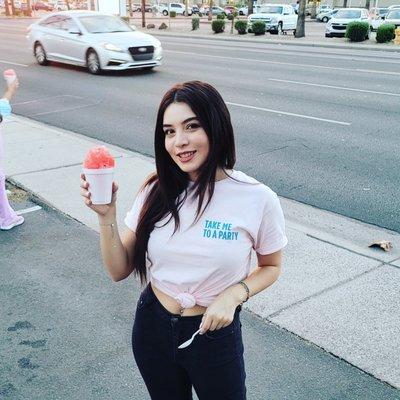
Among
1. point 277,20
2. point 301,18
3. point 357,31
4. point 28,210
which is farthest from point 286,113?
point 277,20

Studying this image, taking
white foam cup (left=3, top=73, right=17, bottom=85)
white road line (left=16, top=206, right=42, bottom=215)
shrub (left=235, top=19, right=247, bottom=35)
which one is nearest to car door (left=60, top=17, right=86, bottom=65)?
white road line (left=16, top=206, right=42, bottom=215)

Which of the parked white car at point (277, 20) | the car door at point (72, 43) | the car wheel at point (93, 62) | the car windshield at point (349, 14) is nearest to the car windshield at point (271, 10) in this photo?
the parked white car at point (277, 20)

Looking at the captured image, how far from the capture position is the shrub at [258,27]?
32500mm

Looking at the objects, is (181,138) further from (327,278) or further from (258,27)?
(258,27)

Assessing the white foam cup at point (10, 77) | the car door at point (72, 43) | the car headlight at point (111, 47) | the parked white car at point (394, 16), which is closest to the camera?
the white foam cup at point (10, 77)

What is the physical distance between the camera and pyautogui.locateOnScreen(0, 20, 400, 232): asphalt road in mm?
6441

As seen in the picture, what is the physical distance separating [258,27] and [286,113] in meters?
24.3

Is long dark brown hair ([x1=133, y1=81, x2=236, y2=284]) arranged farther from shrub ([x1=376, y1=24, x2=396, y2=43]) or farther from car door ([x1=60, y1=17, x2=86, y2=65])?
shrub ([x1=376, y1=24, x2=396, y2=43])

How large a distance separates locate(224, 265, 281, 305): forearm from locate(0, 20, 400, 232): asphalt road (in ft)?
12.2

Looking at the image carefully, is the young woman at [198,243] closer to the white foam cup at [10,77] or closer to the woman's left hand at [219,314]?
the woman's left hand at [219,314]

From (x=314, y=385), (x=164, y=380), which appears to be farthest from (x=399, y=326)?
(x=164, y=380)

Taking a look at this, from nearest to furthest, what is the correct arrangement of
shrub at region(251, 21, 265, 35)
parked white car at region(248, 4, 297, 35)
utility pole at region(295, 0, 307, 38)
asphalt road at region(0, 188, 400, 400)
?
asphalt road at region(0, 188, 400, 400)
utility pole at region(295, 0, 307, 38)
shrub at region(251, 21, 265, 35)
parked white car at region(248, 4, 297, 35)

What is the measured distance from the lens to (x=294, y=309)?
11.9 feet

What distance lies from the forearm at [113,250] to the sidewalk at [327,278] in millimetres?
1773
